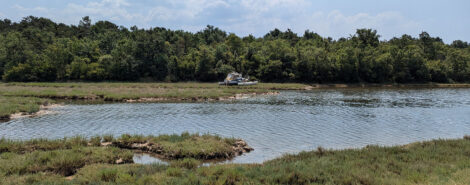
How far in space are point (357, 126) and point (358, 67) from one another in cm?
7073

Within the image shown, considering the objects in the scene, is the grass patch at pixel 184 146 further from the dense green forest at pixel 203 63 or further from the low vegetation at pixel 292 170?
the dense green forest at pixel 203 63

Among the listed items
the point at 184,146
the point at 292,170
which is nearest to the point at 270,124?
the point at 184,146

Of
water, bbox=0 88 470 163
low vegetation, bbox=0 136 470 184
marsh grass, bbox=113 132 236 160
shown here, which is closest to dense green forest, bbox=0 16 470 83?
water, bbox=0 88 470 163

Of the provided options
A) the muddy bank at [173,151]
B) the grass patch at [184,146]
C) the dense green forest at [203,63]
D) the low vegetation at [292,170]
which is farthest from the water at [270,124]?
the dense green forest at [203,63]

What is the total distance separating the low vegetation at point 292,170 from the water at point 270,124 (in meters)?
4.36

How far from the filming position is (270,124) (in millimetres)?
31250

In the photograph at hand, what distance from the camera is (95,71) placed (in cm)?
8619

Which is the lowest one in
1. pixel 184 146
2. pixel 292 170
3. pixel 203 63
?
pixel 184 146

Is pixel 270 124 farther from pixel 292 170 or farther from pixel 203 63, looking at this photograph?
pixel 203 63

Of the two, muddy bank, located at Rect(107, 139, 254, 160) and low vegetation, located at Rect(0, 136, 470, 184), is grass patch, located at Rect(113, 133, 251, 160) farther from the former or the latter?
low vegetation, located at Rect(0, 136, 470, 184)

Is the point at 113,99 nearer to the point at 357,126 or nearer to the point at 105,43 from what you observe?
the point at 357,126

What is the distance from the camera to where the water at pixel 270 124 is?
80.2ft

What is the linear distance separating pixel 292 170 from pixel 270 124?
1692cm

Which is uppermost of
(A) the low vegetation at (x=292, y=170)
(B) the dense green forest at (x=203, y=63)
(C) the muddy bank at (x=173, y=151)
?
(B) the dense green forest at (x=203, y=63)
